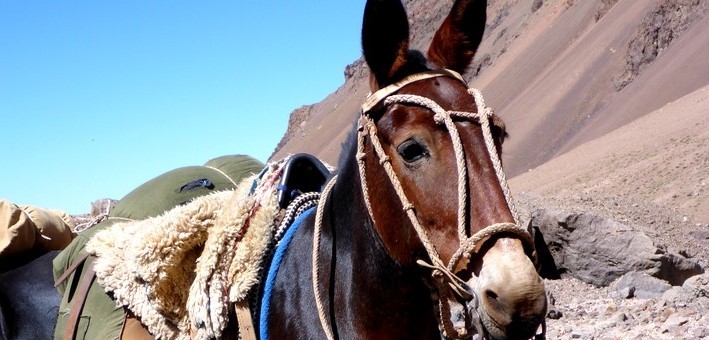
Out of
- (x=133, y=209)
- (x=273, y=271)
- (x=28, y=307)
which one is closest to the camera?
(x=273, y=271)

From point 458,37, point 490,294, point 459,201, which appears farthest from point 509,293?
point 458,37

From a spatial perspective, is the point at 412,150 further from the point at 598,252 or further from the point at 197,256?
the point at 598,252

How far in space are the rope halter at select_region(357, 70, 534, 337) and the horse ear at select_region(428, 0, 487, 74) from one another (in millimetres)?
174

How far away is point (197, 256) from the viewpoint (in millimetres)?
2996

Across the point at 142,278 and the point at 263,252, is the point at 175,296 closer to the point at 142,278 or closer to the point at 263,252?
the point at 142,278

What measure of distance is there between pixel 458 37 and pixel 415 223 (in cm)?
74

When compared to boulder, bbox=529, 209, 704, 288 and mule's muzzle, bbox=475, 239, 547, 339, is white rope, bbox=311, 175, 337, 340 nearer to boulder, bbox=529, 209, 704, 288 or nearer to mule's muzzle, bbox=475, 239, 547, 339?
mule's muzzle, bbox=475, 239, 547, 339

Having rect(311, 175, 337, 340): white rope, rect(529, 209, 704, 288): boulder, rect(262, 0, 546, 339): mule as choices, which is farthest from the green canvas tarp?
rect(529, 209, 704, 288): boulder

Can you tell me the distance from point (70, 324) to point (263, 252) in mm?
993

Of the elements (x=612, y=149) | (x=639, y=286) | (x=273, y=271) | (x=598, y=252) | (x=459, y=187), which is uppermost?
(x=612, y=149)

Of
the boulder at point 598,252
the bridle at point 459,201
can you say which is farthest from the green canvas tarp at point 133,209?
the boulder at point 598,252

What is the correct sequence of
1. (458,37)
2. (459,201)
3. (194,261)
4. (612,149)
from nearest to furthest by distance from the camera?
(459,201) < (458,37) < (194,261) < (612,149)

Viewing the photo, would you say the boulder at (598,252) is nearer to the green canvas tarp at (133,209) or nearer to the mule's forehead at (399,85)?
the green canvas tarp at (133,209)

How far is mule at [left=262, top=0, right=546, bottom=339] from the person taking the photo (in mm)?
2012
